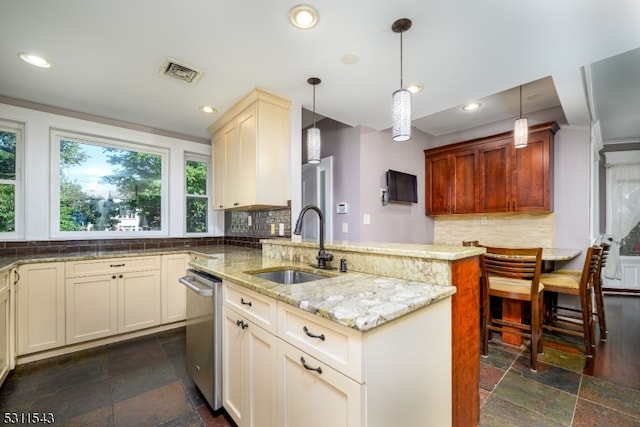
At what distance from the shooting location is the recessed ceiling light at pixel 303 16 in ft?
4.90

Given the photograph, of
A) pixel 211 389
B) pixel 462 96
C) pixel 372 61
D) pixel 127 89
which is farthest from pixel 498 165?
pixel 127 89

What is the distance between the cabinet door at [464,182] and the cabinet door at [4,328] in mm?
4717

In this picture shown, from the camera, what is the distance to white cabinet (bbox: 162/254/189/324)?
2957 mm

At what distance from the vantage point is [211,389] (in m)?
1.65

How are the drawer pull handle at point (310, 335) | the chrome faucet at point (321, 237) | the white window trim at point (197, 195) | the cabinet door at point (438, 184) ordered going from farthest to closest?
the cabinet door at point (438, 184)
the white window trim at point (197, 195)
the chrome faucet at point (321, 237)
the drawer pull handle at point (310, 335)

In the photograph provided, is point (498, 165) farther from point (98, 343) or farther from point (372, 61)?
point (98, 343)

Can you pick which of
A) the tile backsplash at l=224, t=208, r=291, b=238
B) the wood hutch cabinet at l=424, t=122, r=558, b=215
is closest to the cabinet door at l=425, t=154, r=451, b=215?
the wood hutch cabinet at l=424, t=122, r=558, b=215

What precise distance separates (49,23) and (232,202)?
188 cm

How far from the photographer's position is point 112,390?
1.91m

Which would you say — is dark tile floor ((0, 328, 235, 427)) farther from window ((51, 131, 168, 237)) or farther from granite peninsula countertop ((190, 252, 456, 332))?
window ((51, 131, 168, 237))

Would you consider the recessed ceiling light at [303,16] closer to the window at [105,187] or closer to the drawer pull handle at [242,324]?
the drawer pull handle at [242,324]

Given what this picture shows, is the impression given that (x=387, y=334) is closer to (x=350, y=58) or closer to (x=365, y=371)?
(x=365, y=371)

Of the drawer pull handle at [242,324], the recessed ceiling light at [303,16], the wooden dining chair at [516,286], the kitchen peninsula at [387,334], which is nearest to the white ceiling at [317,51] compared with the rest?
the recessed ceiling light at [303,16]

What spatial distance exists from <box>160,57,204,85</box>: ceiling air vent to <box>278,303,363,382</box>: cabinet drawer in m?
1.95
